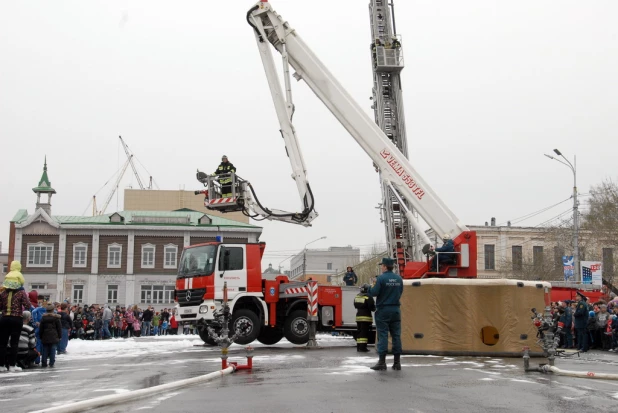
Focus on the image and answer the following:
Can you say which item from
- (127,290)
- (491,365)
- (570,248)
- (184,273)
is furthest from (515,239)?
(491,365)

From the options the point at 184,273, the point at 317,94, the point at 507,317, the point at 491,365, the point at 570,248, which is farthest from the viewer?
the point at 570,248

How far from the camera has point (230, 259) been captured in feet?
69.3

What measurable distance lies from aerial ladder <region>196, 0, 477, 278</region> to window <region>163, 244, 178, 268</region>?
4492 cm

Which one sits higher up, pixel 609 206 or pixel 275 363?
pixel 609 206

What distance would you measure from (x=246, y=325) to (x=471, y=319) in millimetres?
7429

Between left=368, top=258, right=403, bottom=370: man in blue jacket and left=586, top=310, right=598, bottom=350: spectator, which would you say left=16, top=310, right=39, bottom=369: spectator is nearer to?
left=368, top=258, right=403, bottom=370: man in blue jacket

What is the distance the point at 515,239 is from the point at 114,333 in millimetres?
41414

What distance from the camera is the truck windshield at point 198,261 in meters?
21.1

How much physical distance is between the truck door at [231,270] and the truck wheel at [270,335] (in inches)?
80.9

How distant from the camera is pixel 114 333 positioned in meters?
36.4

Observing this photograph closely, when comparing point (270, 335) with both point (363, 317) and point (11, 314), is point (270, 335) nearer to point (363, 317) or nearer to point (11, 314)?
point (363, 317)

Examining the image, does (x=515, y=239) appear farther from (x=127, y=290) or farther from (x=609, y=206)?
(x=127, y=290)

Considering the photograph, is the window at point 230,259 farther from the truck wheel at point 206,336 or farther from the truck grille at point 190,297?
the truck wheel at point 206,336

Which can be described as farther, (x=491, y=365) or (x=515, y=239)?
(x=515, y=239)
